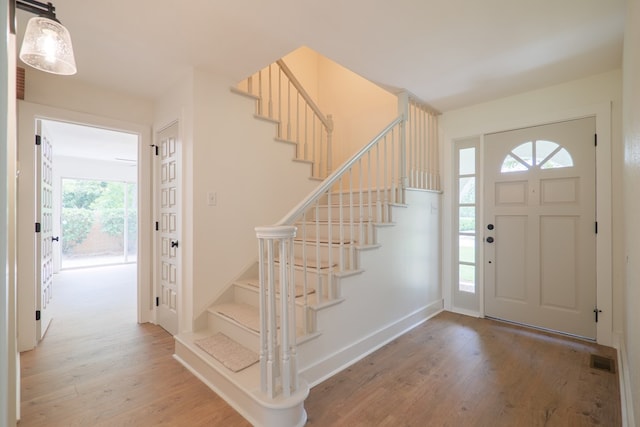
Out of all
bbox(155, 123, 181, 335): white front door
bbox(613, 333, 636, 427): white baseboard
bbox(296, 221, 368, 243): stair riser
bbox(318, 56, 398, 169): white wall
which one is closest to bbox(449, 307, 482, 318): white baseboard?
bbox(613, 333, 636, 427): white baseboard

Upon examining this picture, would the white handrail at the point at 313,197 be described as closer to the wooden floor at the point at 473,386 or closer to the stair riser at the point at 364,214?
the stair riser at the point at 364,214

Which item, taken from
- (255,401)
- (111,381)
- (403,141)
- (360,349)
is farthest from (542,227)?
(111,381)

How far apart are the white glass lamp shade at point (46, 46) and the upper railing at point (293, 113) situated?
1809 mm

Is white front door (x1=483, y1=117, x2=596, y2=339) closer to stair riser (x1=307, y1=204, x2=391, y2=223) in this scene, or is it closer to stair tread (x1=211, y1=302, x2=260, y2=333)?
stair riser (x1=307, y1=204, x2=391, y2=223)

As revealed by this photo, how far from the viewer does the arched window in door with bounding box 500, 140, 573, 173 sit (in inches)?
111

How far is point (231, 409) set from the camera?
5.95 ft

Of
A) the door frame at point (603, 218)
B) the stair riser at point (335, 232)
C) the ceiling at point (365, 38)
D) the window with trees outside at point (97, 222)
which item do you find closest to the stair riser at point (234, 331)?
the stair riser at point (335, 232)

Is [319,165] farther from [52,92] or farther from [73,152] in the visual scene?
[73,152]

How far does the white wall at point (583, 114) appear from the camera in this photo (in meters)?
2.54

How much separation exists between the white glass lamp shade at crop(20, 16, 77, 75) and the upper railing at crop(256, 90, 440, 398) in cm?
116

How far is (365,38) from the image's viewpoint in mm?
2125

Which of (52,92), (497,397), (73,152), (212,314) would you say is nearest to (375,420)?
(497,397)

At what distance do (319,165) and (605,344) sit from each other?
10.9ft

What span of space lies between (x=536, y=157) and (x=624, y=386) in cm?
204
